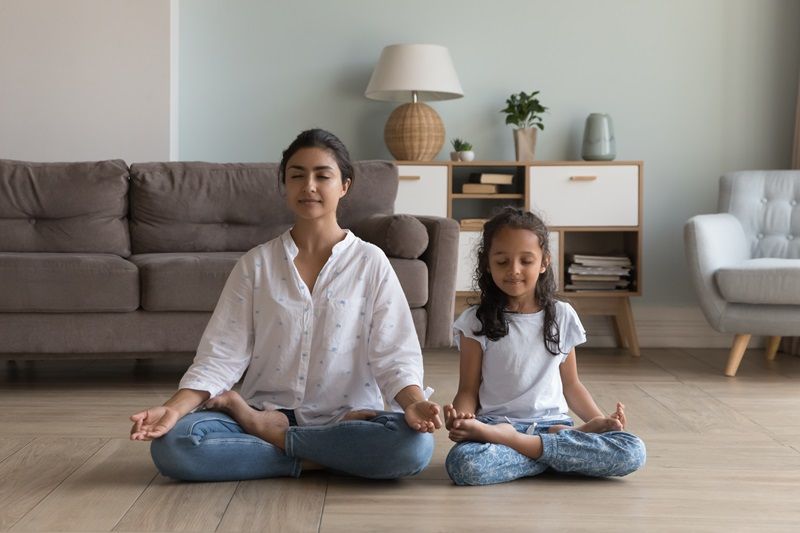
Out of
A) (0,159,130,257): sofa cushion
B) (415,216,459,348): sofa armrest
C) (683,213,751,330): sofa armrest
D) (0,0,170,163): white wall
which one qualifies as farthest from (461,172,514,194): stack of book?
(0,159,130,257): sofa cushion

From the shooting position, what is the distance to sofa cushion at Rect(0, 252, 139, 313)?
308 centimetres

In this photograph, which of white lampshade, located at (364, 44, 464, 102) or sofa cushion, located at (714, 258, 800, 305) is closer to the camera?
sofa cushion, located at (714, 258, 800, 305)

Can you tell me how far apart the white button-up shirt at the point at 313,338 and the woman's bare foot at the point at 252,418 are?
28 millimetres

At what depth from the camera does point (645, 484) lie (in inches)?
79.2

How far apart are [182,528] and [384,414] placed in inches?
18.6

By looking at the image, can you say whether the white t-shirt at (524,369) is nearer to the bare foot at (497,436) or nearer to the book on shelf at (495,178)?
the bare foot at (497,436)

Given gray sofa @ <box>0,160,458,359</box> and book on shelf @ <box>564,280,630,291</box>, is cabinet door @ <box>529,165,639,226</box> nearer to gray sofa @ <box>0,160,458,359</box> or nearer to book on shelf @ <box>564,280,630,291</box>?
book on shelf @ <box>564,280,630,291</box>

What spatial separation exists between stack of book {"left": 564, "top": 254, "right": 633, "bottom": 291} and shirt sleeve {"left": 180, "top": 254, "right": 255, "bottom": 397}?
2369 mm

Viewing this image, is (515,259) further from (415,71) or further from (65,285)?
(415,71)

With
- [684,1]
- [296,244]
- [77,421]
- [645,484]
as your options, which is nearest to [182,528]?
[296,244]

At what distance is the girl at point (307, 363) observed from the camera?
196 centimetres

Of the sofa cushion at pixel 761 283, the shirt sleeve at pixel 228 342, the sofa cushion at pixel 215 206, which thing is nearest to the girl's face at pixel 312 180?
the shirt sleeve at pixel 228 342

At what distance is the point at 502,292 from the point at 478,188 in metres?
2.08

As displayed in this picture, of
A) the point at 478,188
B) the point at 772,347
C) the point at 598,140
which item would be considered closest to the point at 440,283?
the point at 478,188
